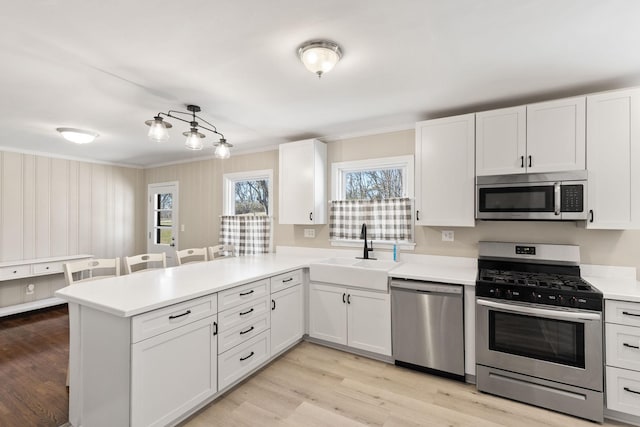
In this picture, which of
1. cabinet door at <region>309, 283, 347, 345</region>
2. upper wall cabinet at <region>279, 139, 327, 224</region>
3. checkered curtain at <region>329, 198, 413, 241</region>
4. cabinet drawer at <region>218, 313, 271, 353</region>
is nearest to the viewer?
cabinet drawer at <region>218, 313, 271, 353</region>

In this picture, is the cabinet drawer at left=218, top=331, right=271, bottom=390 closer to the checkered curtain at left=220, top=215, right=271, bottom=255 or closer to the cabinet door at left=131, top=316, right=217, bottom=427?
the cabinet door at left=131, top=316, right=217, bottom=427

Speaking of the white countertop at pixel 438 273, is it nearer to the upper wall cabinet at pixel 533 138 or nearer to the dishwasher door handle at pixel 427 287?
the dishwasher door handle at pixel 427 287

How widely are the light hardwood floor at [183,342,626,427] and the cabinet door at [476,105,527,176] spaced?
181cm

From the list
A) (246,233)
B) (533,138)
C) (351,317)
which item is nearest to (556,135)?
(533,138)

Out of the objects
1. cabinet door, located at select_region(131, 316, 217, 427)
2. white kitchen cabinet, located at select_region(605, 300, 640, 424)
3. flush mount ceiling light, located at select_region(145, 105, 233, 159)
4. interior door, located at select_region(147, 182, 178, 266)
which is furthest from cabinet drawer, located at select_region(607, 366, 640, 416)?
interior door, located at select_region(147, 182, 178, 266)

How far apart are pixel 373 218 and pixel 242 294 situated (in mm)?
1698

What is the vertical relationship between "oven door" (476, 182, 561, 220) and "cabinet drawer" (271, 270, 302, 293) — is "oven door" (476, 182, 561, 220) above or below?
above

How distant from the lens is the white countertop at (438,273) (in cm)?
240

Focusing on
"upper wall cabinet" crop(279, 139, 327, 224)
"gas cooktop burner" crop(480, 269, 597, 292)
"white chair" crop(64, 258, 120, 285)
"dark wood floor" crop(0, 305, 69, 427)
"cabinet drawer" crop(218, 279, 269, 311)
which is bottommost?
"dark wood floor" crop(0, 305, 69, 427)

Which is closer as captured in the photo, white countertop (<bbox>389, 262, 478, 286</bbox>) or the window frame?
white countertop (<bbox>389, 262, 478, 286</bbox>)

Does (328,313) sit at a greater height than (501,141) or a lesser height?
lesser

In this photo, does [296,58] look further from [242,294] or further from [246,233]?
[246,233]

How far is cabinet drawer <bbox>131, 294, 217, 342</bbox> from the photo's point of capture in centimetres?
162

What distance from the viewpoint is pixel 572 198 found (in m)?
2.26
